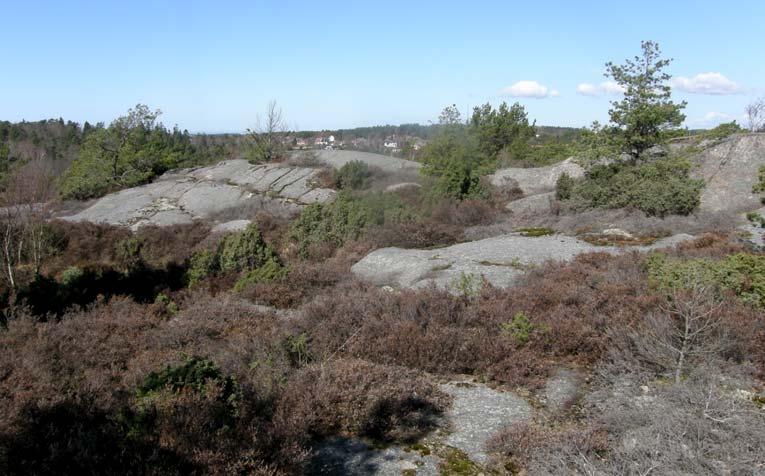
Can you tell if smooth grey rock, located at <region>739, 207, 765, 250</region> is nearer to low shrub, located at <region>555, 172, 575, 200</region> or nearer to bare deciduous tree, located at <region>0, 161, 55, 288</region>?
low shrub, located at <region>555, 172, 575, 200</region>

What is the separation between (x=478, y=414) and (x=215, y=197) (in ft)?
72.1

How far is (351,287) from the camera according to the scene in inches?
390

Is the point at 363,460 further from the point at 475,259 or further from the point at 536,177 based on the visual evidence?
the point at 536,177

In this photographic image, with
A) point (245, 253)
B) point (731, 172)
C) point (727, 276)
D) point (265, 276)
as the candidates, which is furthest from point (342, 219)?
point (731, 172)

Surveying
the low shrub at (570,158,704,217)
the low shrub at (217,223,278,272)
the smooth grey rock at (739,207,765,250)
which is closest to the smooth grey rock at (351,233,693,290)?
the smooth grey rock at (739,207,765,250)

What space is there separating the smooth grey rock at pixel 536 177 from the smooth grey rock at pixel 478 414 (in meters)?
18.2

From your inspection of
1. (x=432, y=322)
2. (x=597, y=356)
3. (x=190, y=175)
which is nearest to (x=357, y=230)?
(x=432, y=322)

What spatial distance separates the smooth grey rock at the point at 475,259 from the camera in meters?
10.5

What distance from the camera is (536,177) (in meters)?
24.0

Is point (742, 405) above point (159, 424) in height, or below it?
below

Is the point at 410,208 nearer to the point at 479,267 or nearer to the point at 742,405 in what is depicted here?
the point at 479,267

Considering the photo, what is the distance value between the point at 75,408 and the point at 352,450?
2.26 meters

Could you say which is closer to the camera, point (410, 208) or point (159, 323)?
point (159, 323)

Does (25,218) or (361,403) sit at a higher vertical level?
(25,218)
